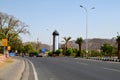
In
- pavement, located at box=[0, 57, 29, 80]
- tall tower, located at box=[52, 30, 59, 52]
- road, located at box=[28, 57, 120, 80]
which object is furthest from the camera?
tall tower, located at box=[52, 30, 59, 52]

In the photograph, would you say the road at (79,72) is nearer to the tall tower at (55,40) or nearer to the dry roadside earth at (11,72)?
the dry roadside earth at (11,72)

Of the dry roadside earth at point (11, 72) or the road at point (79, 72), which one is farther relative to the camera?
the dry roadside earth at point (11, 72)

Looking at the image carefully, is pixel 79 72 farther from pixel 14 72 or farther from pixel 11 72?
pixel 11 72

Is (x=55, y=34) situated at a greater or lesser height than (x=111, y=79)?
greater

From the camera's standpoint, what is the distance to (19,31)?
107250 mm

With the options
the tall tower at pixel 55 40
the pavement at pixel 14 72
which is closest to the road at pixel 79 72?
the pavement at pixel 14 72

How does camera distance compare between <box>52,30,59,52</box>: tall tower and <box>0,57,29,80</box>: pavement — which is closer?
<box>0,57,29,80</box>: pavement

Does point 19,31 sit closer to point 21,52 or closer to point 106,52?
point 106,52

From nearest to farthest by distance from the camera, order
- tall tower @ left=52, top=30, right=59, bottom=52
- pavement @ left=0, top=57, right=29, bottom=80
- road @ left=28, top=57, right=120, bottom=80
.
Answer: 1. road @ left=28, top=57, right=120, bottom=80
2. pavement @ left=0, top=57, right=29, bottom=80
3. tall tower @ left=52, top=30, right=59, bottom=52

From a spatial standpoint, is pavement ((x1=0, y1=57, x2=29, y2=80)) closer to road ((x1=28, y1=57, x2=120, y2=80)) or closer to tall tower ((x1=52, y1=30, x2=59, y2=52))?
road ((x1=28, y1=57, x2=120, y2=80))

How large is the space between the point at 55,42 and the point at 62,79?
141m

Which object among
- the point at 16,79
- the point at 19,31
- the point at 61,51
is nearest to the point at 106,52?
the point at 61,51

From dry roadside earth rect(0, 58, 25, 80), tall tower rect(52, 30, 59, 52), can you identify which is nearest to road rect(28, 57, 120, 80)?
dry roadside earth rect(0, 58, 25, 80)

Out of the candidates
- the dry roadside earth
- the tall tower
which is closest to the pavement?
the dry roadside earth
